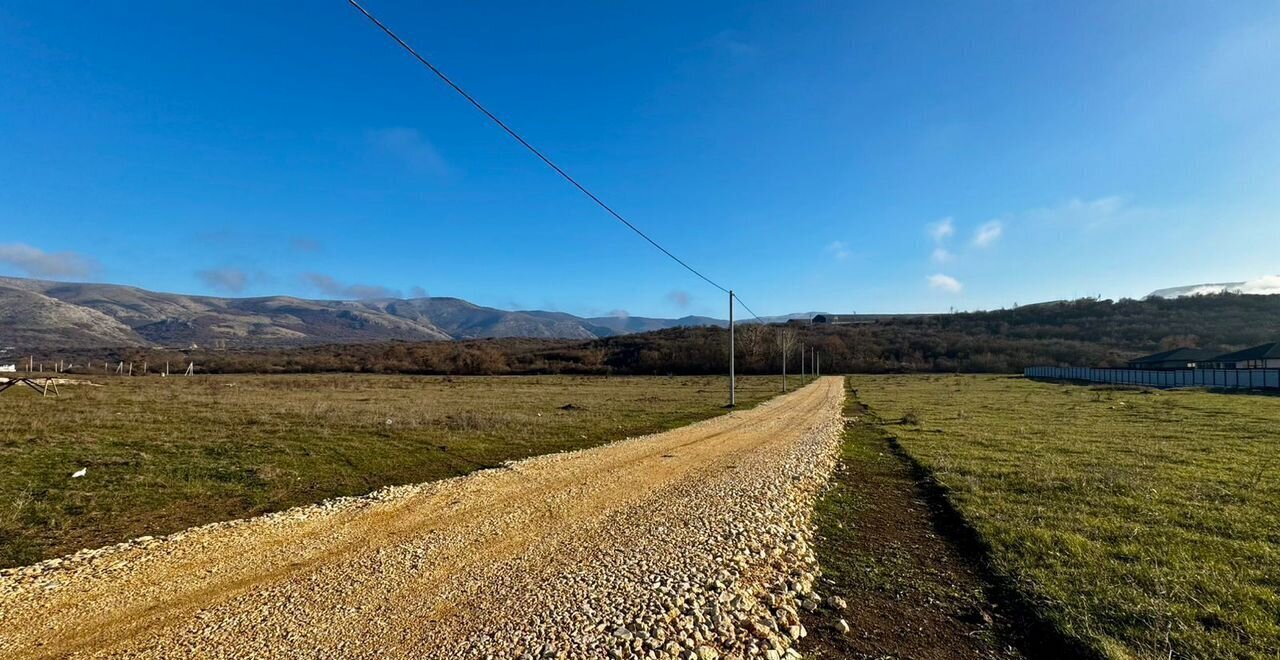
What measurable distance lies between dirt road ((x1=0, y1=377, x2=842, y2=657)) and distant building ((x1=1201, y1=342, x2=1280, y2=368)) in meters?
86.3

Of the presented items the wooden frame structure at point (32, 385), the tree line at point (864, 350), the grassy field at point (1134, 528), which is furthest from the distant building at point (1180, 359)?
the wooden frame structure at point (32, 385)

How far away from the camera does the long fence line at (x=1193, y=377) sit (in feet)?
159

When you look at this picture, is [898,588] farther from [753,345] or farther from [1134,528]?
[753,345]

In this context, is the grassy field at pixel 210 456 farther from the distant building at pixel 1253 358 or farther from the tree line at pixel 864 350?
the tree line at pixel 864 350

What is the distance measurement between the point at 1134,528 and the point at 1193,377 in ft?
234

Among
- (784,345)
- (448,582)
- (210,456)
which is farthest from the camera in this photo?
(784,345)

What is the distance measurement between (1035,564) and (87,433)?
81.9 ft

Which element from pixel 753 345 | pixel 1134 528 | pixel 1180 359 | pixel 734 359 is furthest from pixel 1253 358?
pixel 1134 528

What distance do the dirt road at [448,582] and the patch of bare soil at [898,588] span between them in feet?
1.40

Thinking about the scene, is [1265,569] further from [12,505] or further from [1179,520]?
[12,505]

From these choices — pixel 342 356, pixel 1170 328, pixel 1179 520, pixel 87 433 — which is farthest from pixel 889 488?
pixel 1170 328

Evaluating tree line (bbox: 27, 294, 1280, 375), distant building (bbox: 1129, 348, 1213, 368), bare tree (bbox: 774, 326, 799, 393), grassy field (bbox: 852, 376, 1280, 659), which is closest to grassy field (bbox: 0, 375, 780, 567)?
grassy field (bbox: 852, 376, 1280, 659)

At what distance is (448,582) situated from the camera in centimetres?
648

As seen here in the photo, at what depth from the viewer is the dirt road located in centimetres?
512
